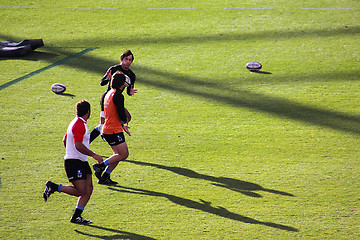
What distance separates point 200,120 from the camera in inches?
400

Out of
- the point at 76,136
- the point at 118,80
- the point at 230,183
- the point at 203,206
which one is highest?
the point at 118,80

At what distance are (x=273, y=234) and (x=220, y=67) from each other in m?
7.86

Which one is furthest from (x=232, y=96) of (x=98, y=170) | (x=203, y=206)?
(x=203, y=206)

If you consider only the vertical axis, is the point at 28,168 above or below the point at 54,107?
below

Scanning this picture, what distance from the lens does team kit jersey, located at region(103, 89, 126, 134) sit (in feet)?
23.5

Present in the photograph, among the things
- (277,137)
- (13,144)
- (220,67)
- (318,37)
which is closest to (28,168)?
(13,144)

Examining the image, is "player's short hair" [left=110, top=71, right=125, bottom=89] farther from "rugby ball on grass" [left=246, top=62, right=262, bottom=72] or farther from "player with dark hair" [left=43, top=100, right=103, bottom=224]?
"rugby ball on grass" [left=246, top=62, right=262, bottom=72]

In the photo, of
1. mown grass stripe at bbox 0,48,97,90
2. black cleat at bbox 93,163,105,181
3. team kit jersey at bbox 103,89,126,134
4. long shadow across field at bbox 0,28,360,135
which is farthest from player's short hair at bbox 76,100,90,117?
mown grass stripe at bbox 0,48,97,90

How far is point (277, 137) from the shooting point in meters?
9.24

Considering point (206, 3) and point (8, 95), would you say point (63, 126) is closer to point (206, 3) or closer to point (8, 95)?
point (8, 95)

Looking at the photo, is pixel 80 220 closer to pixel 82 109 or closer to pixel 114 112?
pixel 82 109

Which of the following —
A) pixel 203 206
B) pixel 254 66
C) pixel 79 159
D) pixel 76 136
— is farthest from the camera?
pixel 254 66

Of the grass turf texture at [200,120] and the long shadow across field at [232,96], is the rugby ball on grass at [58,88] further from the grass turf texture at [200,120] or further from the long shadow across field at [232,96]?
the long shadow across field at [232,96]

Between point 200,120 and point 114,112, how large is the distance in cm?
328
